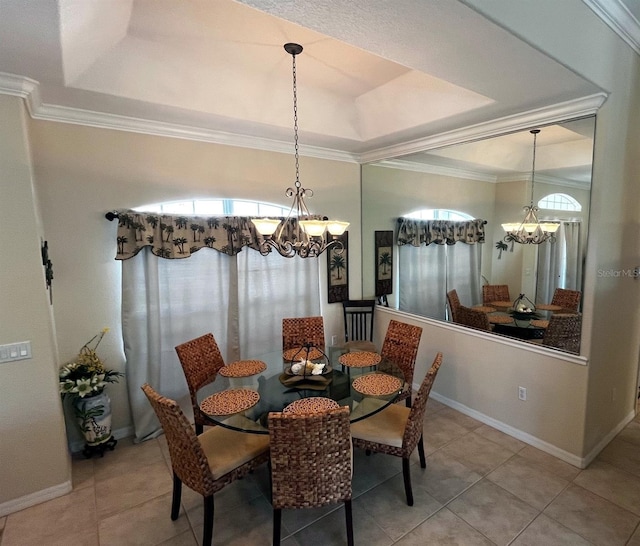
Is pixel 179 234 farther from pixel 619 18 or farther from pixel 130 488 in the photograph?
pixel 619 18

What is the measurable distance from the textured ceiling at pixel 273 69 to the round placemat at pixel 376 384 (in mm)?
2061

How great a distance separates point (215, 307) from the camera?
3.49m

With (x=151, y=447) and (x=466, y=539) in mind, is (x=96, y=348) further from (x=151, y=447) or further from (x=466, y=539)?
(x=466, y=539)

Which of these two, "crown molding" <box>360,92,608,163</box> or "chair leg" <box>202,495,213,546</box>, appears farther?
"crown molding" <box>360,92,608,163</box>

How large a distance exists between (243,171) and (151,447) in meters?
2.75

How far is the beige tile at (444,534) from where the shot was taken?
207 cm

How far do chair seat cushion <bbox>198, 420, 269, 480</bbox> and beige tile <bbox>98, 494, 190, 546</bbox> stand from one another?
0.53 meters

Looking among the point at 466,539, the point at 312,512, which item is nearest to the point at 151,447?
the point at 312,512

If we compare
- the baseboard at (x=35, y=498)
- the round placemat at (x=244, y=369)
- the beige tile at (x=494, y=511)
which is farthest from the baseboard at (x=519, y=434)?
the baseboard at (x=35, y=498)

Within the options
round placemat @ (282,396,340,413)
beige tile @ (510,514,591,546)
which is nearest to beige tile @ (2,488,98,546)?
round placemat @ (282,396,340,413)

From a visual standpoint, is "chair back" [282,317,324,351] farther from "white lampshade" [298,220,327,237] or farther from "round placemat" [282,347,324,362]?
"white lampshade" [298,220,327,237]

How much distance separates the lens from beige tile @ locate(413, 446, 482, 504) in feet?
8.11

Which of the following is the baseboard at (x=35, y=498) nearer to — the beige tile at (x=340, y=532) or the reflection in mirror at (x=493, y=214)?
the beige tile at (x=340, y=532)

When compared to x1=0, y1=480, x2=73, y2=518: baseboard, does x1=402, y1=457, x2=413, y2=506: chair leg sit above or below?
above
